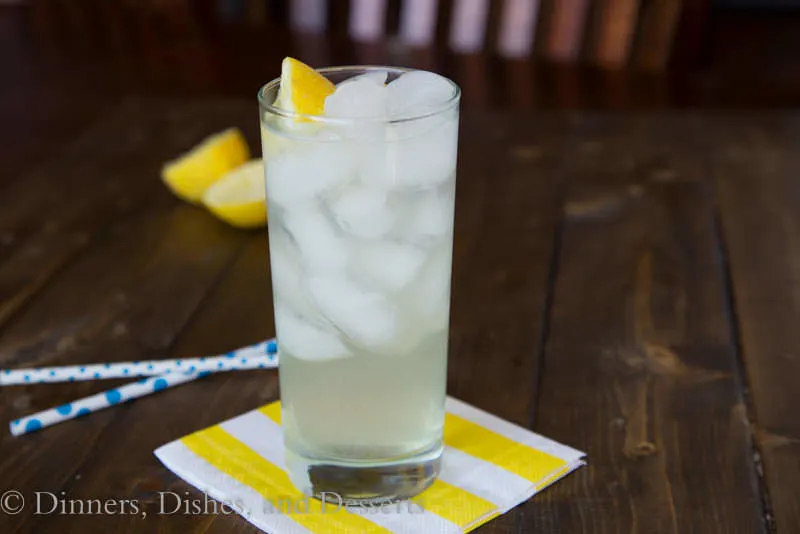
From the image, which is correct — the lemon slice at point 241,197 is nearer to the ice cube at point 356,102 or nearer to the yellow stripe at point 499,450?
the yellow stripe at point 499,450

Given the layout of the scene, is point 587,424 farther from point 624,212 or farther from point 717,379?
point 624,212

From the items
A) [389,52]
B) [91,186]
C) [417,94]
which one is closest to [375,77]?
[417,94]

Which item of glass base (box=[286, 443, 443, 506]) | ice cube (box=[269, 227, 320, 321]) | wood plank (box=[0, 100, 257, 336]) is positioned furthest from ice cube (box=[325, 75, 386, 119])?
wood plank (box=[0, 100, 257, 336])

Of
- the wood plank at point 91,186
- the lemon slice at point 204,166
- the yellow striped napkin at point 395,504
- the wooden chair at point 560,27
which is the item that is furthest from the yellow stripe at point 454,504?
the wooden chair at point 560,27

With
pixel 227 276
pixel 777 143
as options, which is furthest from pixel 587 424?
pixel 777 143

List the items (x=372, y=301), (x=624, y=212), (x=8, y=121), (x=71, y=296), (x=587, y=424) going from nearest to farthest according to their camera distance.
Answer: (x=372, y=301), (x=587, y=424), (x=71, y=296), (x=624, y=212), (x=8, y=121)

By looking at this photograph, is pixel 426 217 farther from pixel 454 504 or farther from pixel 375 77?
pixel 454 504
